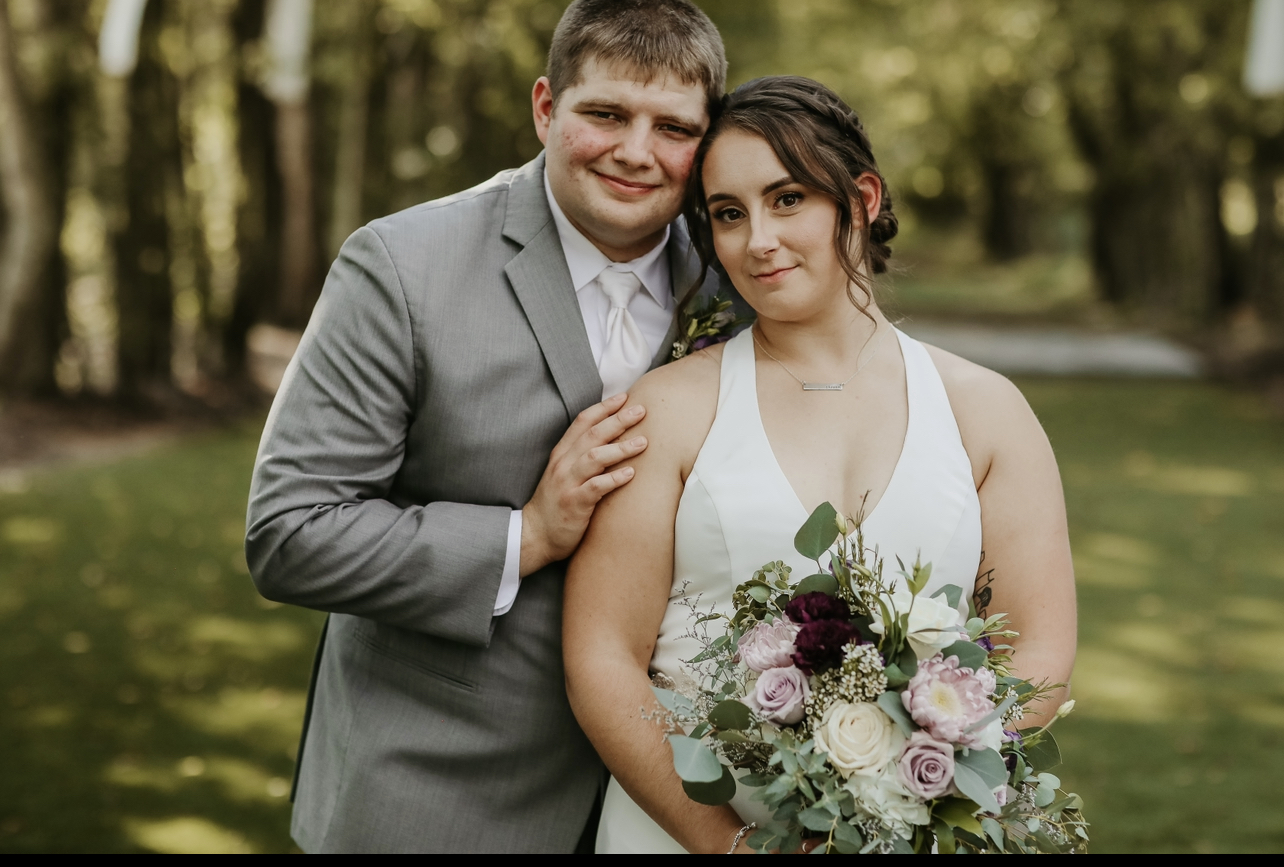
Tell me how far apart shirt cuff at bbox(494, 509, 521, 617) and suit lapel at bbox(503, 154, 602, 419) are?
0.94 feet

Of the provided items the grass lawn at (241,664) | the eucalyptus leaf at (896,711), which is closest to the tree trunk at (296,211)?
the grass lawn at (241,664)

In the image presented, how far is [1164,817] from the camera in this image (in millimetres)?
5578

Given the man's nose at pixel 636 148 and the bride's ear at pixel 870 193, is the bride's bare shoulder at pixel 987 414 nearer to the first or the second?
the bride's ear at pixel 870 193

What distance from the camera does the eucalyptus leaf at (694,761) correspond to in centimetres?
225

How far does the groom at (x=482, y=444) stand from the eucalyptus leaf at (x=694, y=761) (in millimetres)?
579

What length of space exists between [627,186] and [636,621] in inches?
39.0

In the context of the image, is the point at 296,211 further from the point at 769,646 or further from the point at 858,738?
the point at 858,738

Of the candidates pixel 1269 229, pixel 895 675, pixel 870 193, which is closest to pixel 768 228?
pixel 870 193

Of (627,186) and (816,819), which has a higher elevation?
(627,186)

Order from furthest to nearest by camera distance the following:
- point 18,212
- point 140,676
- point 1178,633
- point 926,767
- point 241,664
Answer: point 18,212
point 1178,633
point 241,664
point 140,676
point 926,767

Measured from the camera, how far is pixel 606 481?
2.63m

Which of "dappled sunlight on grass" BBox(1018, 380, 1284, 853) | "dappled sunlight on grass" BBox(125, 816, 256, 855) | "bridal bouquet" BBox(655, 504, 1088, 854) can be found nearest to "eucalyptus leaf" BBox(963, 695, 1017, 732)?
"bridal bouquet" BBox(655, 504, 1088, 854)

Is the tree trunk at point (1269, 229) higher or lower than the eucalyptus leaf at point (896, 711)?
lower

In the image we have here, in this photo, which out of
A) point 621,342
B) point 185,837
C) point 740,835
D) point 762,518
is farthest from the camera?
point 185,837
